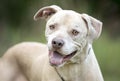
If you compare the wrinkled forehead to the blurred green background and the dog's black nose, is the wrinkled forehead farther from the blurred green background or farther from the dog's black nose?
the blurred green background

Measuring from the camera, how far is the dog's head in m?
8.95

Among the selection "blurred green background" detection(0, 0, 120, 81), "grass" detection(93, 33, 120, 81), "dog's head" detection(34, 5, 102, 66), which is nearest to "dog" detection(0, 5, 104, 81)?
"dog's head" detection(34, 5, 102, 66)

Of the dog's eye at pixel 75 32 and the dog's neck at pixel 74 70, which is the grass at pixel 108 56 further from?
the dog's eye at pixel 75 32

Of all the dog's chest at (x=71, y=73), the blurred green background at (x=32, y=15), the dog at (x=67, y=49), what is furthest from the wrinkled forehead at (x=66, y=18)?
the blurred green background at (x=32, y=15)

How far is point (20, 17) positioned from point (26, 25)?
266 millimetres

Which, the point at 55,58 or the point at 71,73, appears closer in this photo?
the point at 55,58

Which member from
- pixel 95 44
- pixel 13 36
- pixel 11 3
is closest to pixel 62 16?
pixel 95 44

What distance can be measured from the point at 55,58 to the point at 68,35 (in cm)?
34

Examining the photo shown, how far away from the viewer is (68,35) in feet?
29.6

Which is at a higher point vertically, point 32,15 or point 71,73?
point 71,73

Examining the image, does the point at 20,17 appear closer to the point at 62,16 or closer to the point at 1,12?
the point at 1,12

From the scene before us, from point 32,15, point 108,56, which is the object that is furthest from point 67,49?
point 32,15

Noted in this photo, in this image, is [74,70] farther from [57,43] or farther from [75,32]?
[57,43]

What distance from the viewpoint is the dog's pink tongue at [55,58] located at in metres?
9.08
